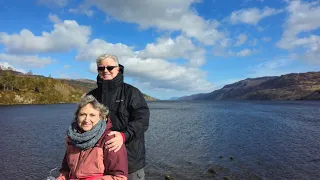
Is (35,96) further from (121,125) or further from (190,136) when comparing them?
(121,125)

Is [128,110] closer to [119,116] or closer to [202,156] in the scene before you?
[119,116]

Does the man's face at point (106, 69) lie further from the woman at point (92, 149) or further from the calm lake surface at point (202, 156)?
the calm lake surface at point (202, 156)

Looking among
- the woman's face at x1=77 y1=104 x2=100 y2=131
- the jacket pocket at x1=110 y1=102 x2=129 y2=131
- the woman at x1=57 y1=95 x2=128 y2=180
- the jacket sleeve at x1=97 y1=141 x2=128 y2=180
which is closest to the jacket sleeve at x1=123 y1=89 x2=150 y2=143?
the jacket pocket at x1=110 y1=102 x2=129 y2=131

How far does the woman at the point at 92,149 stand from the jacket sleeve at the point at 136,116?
0.50 m

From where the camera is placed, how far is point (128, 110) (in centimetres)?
675

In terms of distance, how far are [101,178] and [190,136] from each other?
135 feet

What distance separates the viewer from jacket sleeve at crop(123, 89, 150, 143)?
635cm

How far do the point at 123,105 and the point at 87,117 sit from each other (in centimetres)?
103

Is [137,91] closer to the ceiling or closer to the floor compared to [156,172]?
closer to the ceiling

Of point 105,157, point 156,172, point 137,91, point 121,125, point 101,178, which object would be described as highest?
point 137,91

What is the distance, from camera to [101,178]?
A: 577cm

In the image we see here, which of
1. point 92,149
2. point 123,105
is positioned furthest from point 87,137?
point 123,105

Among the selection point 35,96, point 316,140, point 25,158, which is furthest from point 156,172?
point 35,96

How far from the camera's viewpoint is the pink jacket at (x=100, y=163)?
574cm
